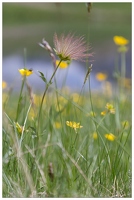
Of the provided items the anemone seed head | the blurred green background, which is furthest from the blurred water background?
the anemone seed head

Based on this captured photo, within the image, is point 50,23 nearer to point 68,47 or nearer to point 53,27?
point 53,27

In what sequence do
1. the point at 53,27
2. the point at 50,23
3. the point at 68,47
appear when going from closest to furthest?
the point at 68,47, the point at 53,27, the point at 50,23

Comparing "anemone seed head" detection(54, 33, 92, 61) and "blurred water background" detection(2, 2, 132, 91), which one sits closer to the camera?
"anemone seed head" detection(54, 33, 92, 61)

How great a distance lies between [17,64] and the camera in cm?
1210

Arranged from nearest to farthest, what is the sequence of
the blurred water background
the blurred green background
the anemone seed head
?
the anemone seed head → the blurred water background → the blurred green background

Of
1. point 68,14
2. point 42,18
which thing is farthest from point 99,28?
point 68,14

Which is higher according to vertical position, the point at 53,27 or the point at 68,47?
the point at 53,27

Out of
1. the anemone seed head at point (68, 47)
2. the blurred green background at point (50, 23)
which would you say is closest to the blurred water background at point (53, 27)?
the blurred green background at point (50, 23)

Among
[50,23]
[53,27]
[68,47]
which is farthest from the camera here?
[50,23]

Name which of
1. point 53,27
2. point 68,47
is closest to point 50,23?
point 53,27

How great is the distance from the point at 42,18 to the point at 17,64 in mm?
17807

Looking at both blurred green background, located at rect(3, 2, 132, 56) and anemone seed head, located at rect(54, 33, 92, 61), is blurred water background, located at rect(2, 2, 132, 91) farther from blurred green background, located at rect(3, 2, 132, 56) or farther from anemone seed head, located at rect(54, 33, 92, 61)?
anemone seed head, located at rect(54, 33, 92, 61)

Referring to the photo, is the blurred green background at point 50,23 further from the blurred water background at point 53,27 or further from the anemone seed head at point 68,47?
the anemone seed head at point 68,47

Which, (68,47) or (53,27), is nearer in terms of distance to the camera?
(68,47)
